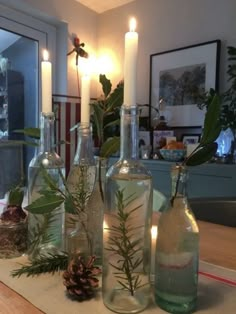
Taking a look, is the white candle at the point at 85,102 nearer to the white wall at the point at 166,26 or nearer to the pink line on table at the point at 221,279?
the pink line on table at the point at 221,279

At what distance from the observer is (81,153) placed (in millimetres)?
598

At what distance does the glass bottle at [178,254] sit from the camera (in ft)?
1.44

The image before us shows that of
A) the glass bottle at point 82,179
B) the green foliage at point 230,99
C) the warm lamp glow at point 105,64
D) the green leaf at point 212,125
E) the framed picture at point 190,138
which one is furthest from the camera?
the warm lamp glow at point 105,64

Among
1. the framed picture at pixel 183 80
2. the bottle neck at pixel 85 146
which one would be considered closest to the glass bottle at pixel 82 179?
the bottle neck at pixel 85 146

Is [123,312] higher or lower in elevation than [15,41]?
lower

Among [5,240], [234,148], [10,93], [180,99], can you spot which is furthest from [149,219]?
[10,93]

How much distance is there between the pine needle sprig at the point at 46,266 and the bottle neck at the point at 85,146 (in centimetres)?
18

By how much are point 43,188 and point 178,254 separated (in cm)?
28

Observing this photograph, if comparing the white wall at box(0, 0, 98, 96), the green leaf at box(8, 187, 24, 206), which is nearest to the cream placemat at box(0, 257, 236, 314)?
the green leaf at box(8, 187, 24, 206)

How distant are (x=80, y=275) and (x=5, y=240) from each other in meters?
0.23

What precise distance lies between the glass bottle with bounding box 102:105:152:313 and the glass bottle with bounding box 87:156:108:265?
0.25ft

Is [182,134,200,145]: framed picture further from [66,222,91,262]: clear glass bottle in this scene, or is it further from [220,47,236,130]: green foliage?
[66,222,91,262]: clear glass bottle

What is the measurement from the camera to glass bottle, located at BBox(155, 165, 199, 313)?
1.44ft

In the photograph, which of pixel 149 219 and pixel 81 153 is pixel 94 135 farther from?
pixel 149 219
